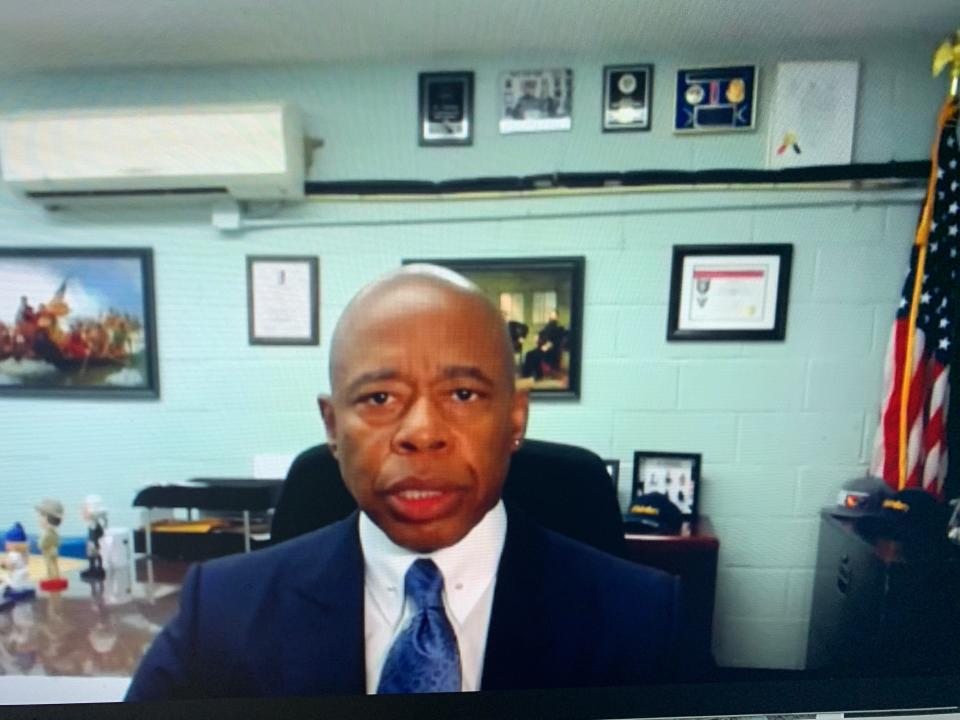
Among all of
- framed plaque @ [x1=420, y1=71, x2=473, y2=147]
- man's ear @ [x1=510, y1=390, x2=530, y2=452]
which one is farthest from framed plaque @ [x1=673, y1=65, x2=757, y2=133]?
man's ear @ [x1=510, y1=390, x2=530, y2=452]

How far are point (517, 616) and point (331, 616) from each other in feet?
0.74

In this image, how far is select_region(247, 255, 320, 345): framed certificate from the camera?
0.59 m

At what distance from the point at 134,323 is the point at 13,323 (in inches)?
5.8

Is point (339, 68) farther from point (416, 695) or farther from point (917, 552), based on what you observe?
point (917, 552)

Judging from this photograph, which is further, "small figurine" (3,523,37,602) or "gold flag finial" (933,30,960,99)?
"small figurine" (3,523,37,602)

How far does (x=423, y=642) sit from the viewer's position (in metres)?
0.60

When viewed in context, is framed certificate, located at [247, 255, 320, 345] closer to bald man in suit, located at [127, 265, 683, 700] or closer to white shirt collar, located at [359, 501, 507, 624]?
bald man in suit, located at [127, 265, 683, 700]

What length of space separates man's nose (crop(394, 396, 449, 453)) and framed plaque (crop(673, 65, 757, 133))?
43 centimetres

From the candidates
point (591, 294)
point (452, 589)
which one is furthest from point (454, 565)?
point (591, 294)

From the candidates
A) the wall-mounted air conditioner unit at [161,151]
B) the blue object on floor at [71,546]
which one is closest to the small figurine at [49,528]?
the blue object on floor at [71,546]

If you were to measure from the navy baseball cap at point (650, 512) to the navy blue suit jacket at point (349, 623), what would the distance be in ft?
0.17

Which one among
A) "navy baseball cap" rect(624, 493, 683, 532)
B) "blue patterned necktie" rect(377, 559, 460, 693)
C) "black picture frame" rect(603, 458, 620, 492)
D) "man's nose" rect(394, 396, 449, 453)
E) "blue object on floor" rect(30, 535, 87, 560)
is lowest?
"blue patterned necktie" rect(377, 559, 460, 693)

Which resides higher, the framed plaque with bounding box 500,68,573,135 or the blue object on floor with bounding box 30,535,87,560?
the framed plaque with bounding box 500,68,573,135

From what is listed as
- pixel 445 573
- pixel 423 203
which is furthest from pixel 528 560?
pixel 423 203
